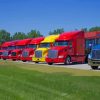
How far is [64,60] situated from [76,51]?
1.90 m

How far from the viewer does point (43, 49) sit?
41.5 meters

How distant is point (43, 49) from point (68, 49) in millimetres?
4483

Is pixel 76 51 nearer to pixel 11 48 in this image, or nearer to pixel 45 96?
pixel 11 48

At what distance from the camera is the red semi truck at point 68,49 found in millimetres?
37375

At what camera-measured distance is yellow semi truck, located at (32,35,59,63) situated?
41094mm

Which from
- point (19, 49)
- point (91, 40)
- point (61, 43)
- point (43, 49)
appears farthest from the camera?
point (19, 49)

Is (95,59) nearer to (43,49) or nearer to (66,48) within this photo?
(66,48)

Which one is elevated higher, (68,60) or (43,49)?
(43,49)

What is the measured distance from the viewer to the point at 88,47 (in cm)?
4084

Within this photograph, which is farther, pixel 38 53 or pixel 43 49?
pixel 38 53

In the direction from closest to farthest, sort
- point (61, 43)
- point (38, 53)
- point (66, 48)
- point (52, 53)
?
point (66, 48) → point (52, 53) → point (61, 43) → point (38, 53)

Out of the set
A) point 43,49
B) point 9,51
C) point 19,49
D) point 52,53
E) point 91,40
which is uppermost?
point 91,40

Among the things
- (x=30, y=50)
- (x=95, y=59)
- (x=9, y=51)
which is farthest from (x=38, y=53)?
(x=9, y=51)

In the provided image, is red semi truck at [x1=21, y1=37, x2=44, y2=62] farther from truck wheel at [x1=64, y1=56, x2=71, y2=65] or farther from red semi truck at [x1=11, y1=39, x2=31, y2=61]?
A: truck wheel at [x1=64, y1=56, x2=71, y2=65]
